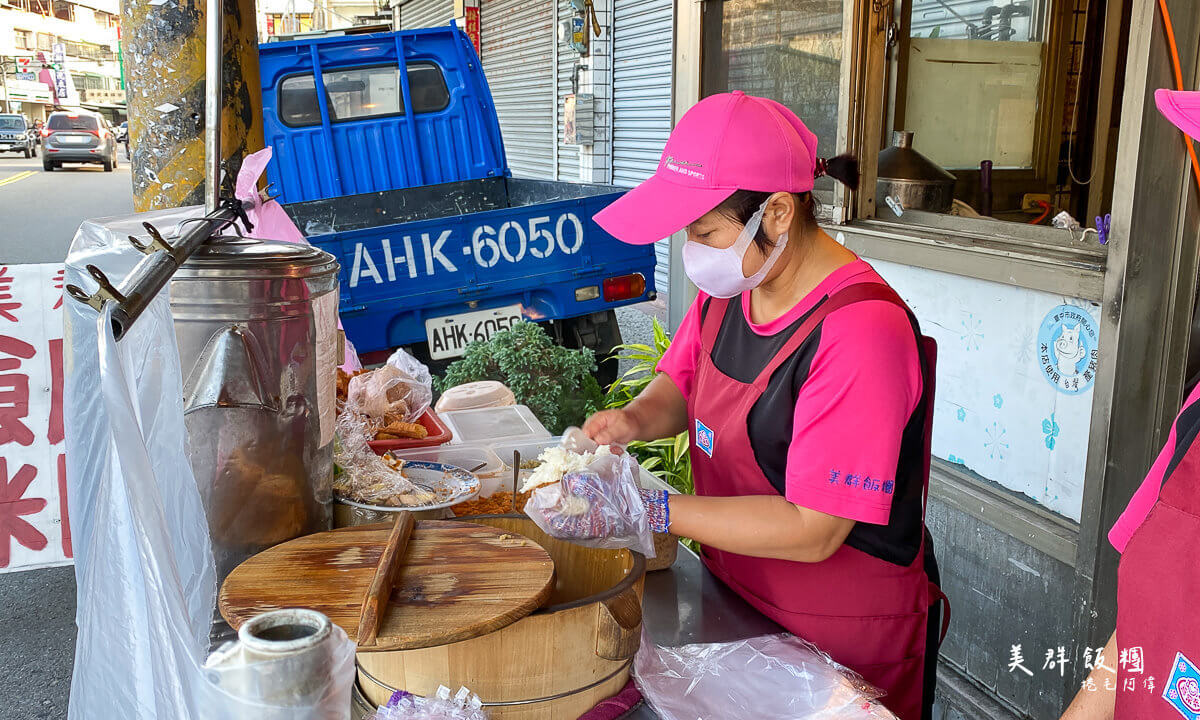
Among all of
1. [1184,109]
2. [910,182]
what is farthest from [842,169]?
[910,182]

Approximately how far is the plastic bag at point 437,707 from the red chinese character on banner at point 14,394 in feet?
8.75

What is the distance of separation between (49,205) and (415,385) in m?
20.2

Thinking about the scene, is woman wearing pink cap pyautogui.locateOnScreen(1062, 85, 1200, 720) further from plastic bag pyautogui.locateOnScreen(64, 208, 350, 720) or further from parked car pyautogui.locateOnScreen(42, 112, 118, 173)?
parked car pyautogui.locateOnScreen(42, 112, 118, 173)

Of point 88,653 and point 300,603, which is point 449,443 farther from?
point 88,653

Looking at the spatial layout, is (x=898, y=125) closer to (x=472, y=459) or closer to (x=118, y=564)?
(x=472, y=459)

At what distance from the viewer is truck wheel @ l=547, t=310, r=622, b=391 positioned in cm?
619

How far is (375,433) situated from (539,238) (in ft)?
10.8

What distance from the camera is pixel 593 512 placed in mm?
1638

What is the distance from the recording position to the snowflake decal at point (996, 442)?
3.23 m

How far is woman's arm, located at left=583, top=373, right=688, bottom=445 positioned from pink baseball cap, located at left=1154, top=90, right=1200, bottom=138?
1.29m

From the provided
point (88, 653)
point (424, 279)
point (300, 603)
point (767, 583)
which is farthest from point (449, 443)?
point (424, 279)

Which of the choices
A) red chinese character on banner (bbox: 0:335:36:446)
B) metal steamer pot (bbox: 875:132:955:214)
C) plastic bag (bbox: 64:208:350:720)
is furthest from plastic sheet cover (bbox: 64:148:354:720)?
metal steamer pot (bbox: 875:132:955:214)

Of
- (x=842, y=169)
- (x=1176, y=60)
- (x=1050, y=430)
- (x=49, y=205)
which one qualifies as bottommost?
(x=49, y=205)

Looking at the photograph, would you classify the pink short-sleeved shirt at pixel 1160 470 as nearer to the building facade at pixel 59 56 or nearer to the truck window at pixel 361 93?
the truck window at pixel 361 93
